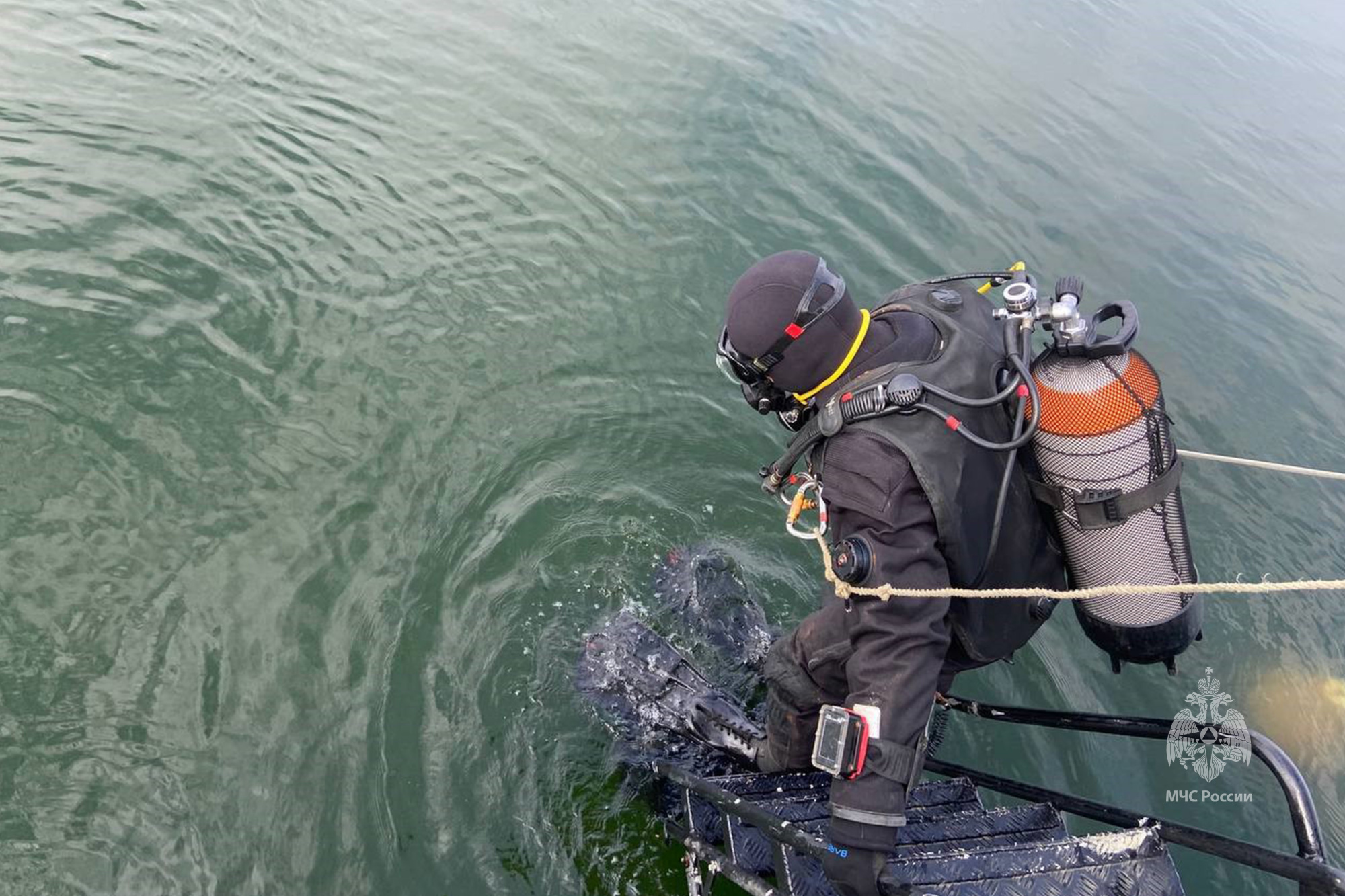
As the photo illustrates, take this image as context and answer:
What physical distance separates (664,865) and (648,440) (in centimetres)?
326

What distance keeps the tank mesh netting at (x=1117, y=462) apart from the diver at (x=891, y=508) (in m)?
0.18

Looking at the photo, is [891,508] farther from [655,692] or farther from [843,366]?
[655,692]

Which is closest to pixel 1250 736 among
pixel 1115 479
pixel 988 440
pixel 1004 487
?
pixel 1115 479

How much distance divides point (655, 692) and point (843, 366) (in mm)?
2524

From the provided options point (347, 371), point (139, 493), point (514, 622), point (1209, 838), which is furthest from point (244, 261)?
point (1209, 838)

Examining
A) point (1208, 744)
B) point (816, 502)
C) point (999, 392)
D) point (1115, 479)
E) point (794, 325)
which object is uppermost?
point (794, 325)

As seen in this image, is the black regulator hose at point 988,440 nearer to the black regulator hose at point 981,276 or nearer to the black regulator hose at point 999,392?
the black regulator hose at point 999,392

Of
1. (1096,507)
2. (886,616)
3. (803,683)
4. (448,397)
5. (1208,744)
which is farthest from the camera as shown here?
(448,397)

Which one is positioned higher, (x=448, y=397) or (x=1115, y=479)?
(x=1115, y=479)

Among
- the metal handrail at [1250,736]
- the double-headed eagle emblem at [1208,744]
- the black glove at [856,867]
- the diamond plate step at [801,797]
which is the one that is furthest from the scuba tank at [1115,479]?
the double-headed eagle emblem at [1208,744]

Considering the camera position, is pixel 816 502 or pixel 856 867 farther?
pixel 816 502

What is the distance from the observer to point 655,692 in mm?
5145

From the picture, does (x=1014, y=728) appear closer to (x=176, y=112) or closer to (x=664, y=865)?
(x=664, y=865)

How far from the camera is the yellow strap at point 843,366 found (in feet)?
11.5
